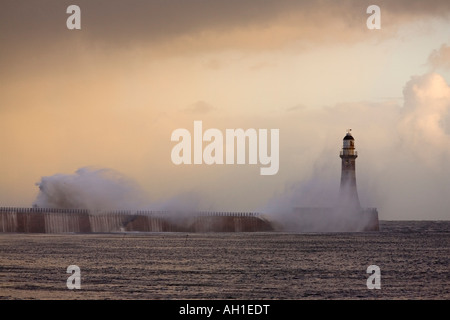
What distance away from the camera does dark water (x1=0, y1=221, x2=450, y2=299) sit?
33094 millimetres

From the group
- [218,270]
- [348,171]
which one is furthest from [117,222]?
[218,270]

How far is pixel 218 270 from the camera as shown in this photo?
42000mm

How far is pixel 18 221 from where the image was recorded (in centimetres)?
8262

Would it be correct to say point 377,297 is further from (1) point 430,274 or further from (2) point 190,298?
(1) point 430,274

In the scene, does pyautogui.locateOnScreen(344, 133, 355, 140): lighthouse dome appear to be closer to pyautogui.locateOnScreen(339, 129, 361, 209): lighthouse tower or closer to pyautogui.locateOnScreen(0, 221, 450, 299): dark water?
pyautogui.locateOnScreen(339, 129, 361, 209): lighthouse tower

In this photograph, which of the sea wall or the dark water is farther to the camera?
the sea wall

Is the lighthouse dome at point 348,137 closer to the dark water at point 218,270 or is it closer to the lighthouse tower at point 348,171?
the lighthouse tower at point 348,171

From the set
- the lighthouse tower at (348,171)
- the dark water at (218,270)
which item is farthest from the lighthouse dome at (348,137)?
the dark water at (218,270)

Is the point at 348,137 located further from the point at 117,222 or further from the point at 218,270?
the point at 218,270

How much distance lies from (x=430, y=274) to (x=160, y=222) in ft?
153

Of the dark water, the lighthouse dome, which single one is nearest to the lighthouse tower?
the lighthouse dome

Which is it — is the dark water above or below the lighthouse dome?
below
